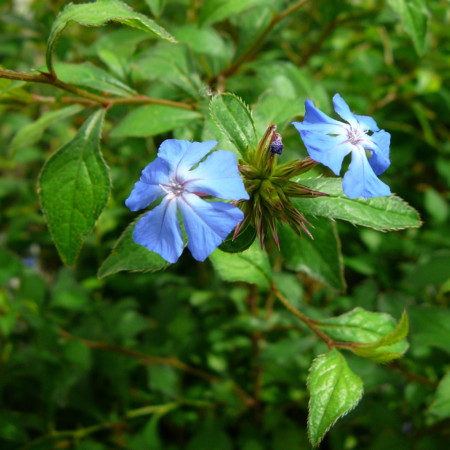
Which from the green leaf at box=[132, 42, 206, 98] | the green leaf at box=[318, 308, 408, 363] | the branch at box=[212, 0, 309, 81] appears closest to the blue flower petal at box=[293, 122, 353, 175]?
the green leaf at box=[318, 308, 408, 363]

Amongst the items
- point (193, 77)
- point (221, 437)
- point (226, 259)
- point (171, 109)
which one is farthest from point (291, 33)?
point (221, 437)

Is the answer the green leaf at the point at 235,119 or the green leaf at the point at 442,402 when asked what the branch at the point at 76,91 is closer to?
the green leaf at the point at 235,119

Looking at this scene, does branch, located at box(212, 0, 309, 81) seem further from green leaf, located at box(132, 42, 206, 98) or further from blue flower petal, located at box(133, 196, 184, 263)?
blue flower petal, located at box(133, 196, 184, 263)

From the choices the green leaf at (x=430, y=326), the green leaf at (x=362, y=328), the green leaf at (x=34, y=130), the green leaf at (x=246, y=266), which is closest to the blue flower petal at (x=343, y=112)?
the green leaf at (x=246, y=266)

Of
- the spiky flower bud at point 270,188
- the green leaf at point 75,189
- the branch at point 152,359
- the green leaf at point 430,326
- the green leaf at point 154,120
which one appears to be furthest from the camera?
the branch at point 152,359

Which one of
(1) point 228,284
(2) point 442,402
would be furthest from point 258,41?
(2) point 442,402

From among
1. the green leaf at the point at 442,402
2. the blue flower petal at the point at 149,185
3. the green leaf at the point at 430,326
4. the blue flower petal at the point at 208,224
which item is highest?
the blue flower petal at the point at 149,185

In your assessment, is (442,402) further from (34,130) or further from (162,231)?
(34,130)
